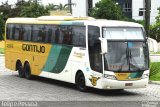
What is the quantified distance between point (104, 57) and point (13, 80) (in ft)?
24.7

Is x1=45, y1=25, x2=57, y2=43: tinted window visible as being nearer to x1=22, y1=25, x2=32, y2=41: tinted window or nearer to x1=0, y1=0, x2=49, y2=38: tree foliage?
x1=22, y1=25, x2=32, y2=41: tinted window

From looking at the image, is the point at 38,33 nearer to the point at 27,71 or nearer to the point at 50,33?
the point at 50,33

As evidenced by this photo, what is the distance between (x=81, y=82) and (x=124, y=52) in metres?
2.41

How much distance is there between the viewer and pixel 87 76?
20.7 m

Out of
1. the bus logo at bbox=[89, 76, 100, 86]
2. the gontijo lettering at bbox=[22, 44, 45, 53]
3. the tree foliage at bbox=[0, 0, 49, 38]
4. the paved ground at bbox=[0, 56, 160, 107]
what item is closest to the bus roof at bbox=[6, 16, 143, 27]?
the gontijo lettering at bbox=[22, 44, 45, 53]

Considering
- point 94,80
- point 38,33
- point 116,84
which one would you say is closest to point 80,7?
point 38,33

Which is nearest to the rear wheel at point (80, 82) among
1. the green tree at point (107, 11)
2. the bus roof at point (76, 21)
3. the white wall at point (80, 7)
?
the bus roof at point (76, 21)

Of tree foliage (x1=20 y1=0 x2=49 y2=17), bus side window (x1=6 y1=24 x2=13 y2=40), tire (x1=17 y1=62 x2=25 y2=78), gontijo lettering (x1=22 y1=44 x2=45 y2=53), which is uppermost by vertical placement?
bus side window (x1=6 y1=24 x2=13 y2=40)

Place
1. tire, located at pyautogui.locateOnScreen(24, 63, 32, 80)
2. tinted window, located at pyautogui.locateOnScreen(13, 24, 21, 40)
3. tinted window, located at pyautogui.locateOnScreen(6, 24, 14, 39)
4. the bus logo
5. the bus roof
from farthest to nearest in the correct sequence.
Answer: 1. tinted window, located at pyautogui.locateOnScreen(6, 24, 14, 39)
2. tinted window, located at pyautogui.locateOnScreen(13, 24, 21, 40)
3. tire, located at pyautogui.locateOnScreen(24, 63, 32, 80)
4. the bus roof
5. the bus logo

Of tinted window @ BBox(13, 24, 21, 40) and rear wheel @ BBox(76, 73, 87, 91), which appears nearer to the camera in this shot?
rear wheel @ BBox(76, 73, 87, 91)

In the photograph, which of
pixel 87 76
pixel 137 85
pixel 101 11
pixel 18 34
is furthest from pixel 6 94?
pixel 101 11

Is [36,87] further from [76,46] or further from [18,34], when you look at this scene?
[18,34]

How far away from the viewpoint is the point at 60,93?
20547 millimetres

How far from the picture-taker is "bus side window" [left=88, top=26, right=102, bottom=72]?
65.9 feet
